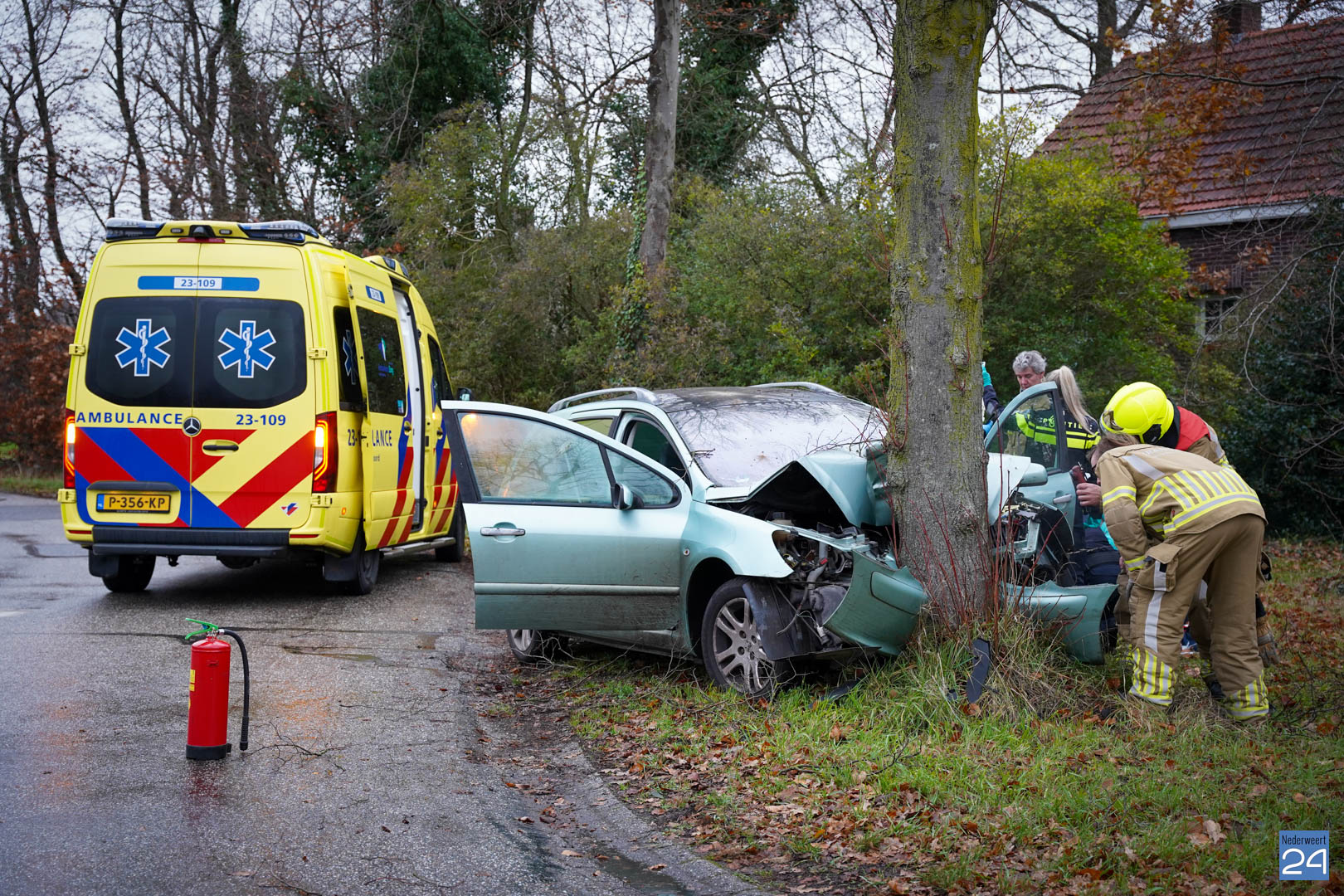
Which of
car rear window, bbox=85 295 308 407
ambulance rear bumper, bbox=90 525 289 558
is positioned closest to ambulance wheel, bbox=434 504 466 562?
ambulance rear bumper, bbox=90 525 289 558

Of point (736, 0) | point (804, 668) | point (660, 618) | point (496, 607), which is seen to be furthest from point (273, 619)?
point (736, 0)

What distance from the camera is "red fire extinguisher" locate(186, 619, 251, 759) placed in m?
4.96

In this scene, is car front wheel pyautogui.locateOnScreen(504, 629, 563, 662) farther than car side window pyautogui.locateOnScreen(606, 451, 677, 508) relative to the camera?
Yes

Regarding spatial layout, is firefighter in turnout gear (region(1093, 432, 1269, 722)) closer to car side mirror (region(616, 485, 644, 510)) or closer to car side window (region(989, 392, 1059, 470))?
car side window (region(989, 392, 1059, 470))

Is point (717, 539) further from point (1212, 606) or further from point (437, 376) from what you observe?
point (437, 376)

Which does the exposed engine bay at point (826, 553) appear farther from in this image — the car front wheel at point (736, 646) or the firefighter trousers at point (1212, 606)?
the firefighter trousers at point (1212, 606)

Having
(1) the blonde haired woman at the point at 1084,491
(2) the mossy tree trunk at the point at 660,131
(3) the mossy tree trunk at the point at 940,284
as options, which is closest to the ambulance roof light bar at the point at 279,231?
(3) the mossy tree trunk at the point at 940,284

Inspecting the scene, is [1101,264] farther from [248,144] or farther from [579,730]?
[248,144]

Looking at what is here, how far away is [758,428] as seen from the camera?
731cm

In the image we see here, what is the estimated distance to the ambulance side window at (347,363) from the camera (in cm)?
911

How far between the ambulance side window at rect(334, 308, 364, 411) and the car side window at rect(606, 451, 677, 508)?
10.3 ft

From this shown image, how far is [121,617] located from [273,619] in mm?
1077

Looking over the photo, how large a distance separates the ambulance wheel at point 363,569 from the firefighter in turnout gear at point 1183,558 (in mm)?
6165

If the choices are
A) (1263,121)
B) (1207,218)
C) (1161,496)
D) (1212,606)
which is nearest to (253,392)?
(1161,496)
